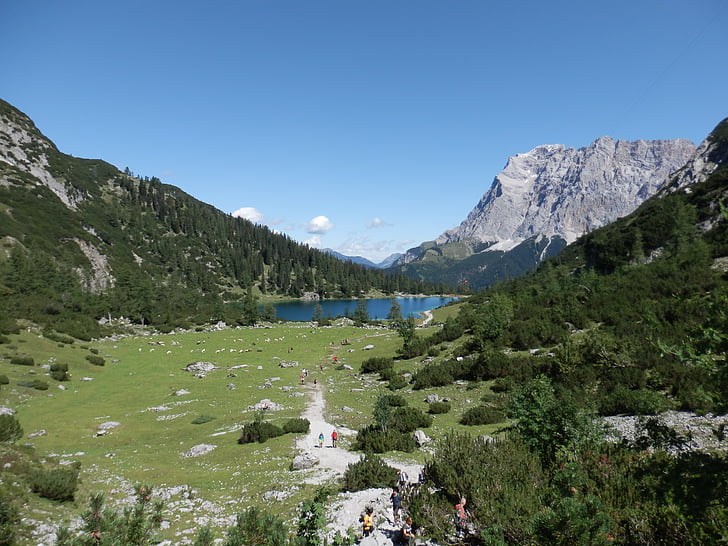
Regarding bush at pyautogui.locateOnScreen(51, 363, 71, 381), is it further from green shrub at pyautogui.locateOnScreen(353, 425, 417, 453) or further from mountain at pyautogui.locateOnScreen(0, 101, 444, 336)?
green shrub at pyautogui.locateOnScreen(353, 425, 417, 453)

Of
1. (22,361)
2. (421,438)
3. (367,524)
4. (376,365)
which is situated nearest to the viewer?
(367,524)

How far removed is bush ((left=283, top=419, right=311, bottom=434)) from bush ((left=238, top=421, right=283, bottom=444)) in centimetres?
48

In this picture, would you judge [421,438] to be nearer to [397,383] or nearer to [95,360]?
[397,383]

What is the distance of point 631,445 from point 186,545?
1477 centimetres

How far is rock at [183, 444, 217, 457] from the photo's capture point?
63.1 ft

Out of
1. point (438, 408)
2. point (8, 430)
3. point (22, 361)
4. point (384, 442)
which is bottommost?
point (438, 408)

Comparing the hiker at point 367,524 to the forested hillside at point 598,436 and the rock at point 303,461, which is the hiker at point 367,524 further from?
the rock at point 303,461

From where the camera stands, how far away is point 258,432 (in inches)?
813

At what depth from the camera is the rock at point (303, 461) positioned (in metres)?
16.2

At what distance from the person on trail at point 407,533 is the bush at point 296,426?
42.2 feet

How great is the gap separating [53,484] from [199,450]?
8.15m

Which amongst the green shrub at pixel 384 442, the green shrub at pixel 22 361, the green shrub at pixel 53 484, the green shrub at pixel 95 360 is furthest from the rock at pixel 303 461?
the green shrub at pixel 95 360

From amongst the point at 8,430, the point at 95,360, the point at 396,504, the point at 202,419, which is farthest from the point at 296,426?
the point at 95,360

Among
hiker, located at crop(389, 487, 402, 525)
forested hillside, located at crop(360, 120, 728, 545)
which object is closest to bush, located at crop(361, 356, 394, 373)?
forested hillside, located at crop(360, 120, 728, 545)
